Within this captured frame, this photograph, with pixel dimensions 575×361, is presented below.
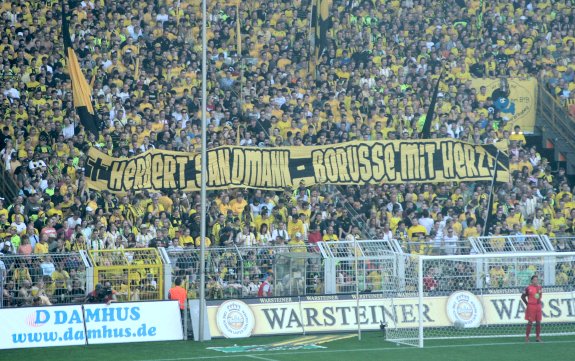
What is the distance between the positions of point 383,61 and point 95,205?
37.8 ft

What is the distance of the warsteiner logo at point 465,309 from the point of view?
24.7 metres

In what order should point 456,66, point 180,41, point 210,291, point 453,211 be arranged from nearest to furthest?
point 210,291, point 453,211, point 180,41, point 456,66

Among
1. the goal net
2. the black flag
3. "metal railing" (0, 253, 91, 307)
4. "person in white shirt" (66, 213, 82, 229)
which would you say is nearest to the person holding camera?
"metal railing" (0, 253, 91, 307)

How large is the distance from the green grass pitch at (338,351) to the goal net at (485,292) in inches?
42.6

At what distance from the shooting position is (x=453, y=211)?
2975cm

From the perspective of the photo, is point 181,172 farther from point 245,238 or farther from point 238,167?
point 245,238

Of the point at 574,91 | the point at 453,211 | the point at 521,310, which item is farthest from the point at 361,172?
the point at 574,91

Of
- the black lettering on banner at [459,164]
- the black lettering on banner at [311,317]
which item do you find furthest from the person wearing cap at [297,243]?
the black lettering on banner at [459,164]

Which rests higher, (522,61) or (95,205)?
(522,61)

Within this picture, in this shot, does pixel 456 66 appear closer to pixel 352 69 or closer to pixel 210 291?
pixel 352 69

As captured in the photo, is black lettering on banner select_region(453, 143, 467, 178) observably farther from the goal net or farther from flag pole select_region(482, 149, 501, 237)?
the goal net

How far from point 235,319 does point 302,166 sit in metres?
7.02

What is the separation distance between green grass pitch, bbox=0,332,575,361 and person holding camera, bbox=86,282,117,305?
935 millimetres

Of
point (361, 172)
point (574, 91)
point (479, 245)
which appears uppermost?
point (574, 91)
